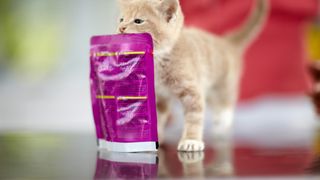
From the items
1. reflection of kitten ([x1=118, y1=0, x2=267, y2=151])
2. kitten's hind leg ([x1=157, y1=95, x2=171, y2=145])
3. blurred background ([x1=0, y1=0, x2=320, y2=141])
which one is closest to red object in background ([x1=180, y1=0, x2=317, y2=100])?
blurred background ([x1=0, y1=0, x2=320, y2=141])

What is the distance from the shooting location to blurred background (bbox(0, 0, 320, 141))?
63.2 inches

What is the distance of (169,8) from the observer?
72 centimetres

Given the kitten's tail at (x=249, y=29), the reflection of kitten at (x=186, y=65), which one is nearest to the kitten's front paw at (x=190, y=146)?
the reflection of kitten at (x=186, y=65)

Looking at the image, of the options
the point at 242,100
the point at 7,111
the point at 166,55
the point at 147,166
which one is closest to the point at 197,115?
the point at 166,55

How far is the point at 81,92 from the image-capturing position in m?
1.60

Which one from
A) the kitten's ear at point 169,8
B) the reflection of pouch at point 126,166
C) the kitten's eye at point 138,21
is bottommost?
the reflection of pouch at point 126,166

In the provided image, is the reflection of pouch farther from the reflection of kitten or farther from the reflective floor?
the reflection of kitten

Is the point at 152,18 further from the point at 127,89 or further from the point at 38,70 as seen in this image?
the point at 38,70

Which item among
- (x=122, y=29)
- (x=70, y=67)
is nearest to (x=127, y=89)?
(x=122, y=29)

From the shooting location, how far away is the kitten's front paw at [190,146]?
2.51ft

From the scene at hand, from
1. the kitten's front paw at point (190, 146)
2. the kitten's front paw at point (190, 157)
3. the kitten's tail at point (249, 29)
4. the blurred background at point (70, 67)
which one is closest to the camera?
the kitten's front paw at point (190, 157)

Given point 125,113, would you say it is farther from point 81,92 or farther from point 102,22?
point 81,92

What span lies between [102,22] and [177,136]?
256mm

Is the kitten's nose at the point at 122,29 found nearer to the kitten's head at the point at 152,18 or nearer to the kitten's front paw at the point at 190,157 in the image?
the kitten's head at the point at 152,18
